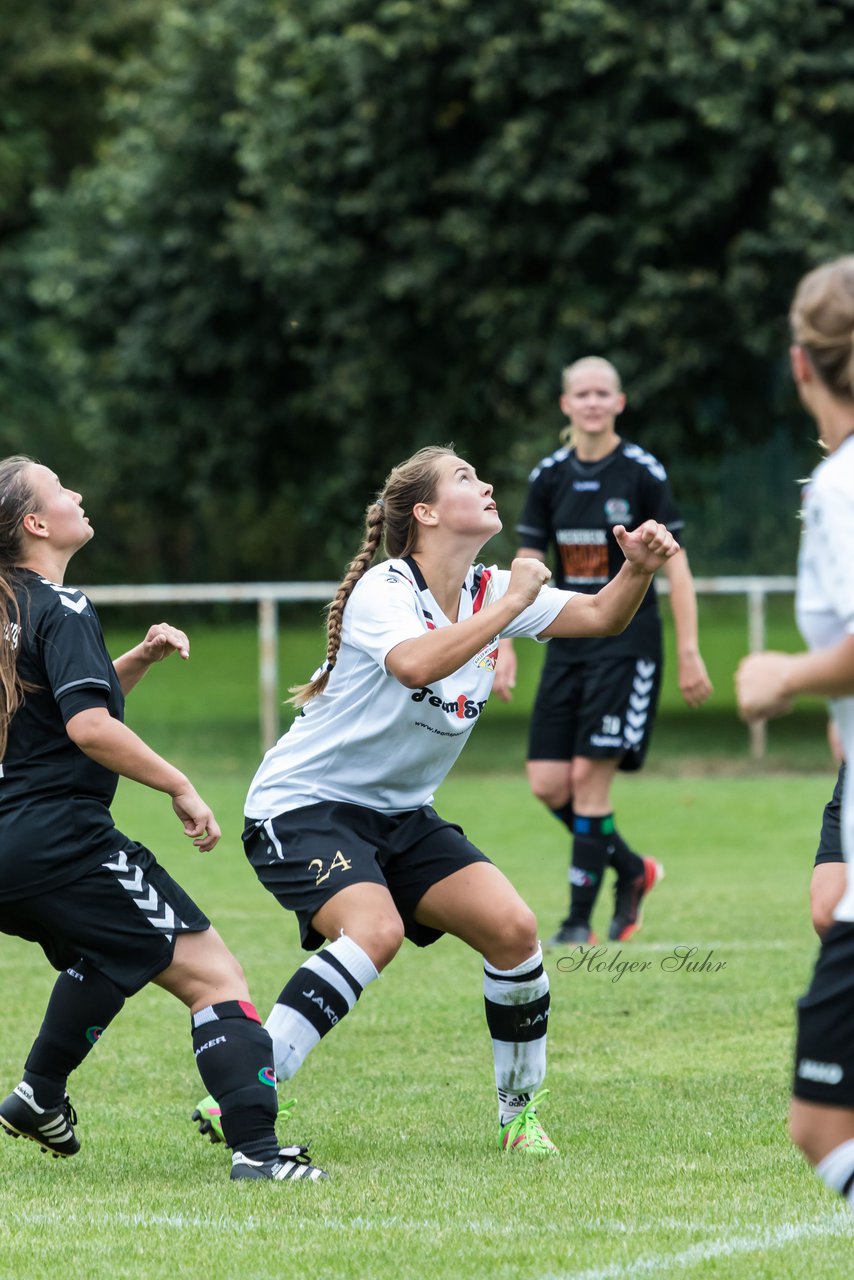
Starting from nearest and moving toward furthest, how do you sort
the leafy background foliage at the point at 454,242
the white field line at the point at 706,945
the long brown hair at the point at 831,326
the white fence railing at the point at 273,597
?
1. the long brown hair at the point at 831,326
2. the white field line at the point at 706,945
3. the leafy background foliage at the point at 454,242
4. the white fence railing at the point at 273,597

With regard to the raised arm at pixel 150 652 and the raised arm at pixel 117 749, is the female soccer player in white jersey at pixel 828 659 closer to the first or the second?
the raised arm at pixel 117 749

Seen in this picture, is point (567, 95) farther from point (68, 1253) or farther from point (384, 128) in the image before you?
point (68, 1253)

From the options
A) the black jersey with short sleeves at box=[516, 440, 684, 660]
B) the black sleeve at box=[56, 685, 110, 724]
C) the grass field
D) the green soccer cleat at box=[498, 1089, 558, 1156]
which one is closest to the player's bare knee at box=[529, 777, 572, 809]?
the black jersey with short sleeves at box=[516, 440, 684, 660]

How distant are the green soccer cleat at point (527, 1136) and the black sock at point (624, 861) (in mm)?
3510

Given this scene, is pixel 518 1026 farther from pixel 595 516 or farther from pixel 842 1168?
pixel 595 516

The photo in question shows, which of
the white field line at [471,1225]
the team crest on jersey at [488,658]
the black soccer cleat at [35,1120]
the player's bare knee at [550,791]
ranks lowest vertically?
the player's bare knee at [550,791]

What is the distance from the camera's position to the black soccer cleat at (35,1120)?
4789 millimetres

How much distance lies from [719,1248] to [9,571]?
2442 mm

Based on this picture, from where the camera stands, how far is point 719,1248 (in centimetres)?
380

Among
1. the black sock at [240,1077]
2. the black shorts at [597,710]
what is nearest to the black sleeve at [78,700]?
the black sock at [240,1077]

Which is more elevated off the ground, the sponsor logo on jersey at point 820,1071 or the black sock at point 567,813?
the sponsor logo on jersey at point 820,1071

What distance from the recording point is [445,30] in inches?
645

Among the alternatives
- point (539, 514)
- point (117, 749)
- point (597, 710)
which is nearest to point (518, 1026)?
point (117, 749)

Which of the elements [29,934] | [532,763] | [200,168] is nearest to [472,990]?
[532,763]
